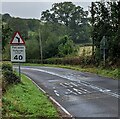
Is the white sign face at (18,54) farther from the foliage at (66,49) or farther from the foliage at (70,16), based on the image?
the foliage at (70,16)

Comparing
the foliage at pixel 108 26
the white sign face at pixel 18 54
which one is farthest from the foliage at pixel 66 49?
the white sign face at pixel 18 54

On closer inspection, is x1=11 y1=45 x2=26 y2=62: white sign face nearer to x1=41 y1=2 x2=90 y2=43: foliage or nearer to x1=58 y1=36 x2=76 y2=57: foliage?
x1=58 y1=36 x2=76 y2=57: foliage

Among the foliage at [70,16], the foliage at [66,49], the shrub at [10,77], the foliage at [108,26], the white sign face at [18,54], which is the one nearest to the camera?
the white sign face at [18,54]

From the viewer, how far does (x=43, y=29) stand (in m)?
78.7

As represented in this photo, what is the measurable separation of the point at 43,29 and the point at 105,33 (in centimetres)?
4116

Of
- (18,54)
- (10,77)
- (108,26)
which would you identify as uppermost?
(108,26)

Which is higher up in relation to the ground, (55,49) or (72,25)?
(72,25)

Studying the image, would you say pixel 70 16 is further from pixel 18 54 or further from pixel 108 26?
pixel 18 54

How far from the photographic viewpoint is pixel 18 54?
632 inches

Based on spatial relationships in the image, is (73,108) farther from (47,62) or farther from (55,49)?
(55,49)

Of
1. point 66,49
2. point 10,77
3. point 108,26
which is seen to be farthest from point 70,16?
point 10,77

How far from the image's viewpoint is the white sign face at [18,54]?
52.0 feet

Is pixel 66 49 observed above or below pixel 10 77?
above

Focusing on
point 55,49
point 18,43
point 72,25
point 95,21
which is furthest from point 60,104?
point 72,25
